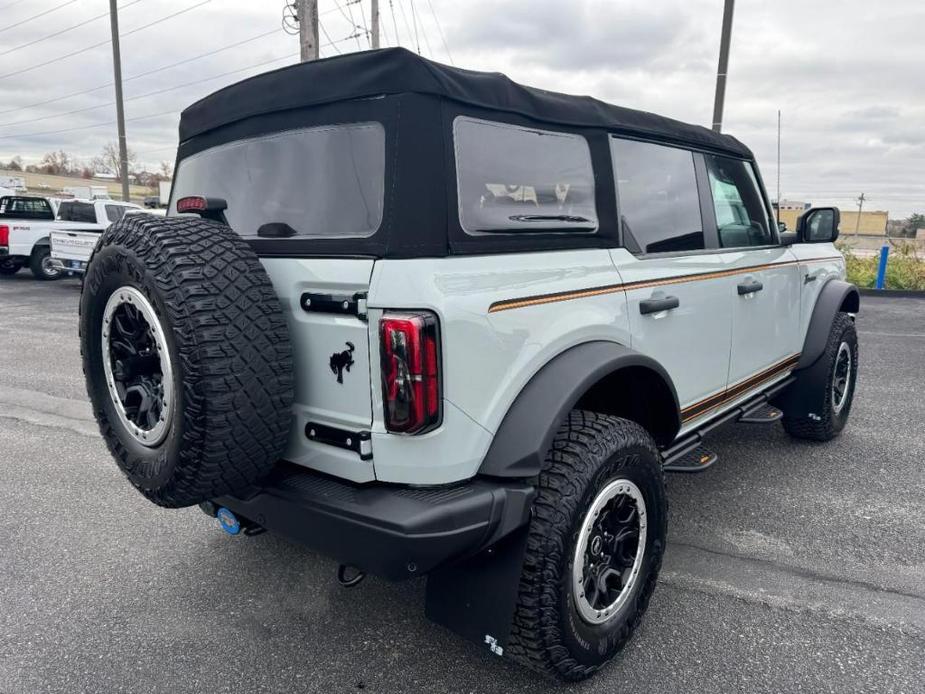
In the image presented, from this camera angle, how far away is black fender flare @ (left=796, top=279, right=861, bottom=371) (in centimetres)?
433

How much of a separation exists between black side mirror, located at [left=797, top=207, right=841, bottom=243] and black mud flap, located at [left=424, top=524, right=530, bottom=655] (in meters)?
3.11

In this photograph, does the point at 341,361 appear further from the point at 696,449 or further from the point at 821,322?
the point at 821,322

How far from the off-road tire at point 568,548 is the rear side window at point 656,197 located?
883mm

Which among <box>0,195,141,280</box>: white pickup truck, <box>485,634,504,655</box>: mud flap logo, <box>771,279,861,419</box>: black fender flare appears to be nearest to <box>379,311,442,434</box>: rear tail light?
<box>485,634,504,655</box>: mud flap logo

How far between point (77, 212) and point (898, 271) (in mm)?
17558

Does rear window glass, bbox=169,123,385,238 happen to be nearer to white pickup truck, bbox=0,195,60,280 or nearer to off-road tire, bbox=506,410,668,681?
off-road tire, bbox=506,410,668,681

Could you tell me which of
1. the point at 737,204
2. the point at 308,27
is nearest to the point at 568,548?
the point at 737,204

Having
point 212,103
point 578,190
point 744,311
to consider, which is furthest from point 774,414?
point 212,103

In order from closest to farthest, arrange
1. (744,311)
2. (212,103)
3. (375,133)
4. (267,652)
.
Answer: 1. (375,133)
2. (267,652)
3. (212,103)
4. (744,311)

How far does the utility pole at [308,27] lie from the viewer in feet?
36.8

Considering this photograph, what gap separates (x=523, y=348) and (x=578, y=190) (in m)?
0.79

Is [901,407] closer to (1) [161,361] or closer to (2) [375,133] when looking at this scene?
(2) [375,133]

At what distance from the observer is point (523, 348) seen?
2113mm

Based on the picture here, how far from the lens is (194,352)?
1.85m
